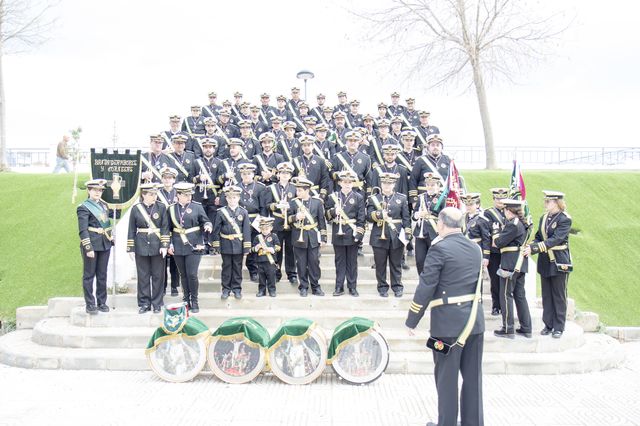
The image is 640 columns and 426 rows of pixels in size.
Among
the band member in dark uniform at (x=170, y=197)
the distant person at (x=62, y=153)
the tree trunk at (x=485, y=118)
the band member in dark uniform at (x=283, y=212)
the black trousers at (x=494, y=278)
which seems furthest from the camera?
the tree trunk at (x=485, y=118)

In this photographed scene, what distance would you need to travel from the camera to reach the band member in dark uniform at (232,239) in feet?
28.9

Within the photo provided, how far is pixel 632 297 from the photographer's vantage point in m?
10.6

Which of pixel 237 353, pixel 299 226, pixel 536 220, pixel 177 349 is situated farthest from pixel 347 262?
pixel 536 220

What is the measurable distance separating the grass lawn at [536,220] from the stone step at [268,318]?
1927 millimetres

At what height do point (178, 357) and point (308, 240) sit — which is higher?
point (308, 240)

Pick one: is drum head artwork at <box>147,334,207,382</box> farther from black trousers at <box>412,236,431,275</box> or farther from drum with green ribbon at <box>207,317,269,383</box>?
black trousers at <box>412,236,431,275</box>

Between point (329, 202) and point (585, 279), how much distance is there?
5.33 metres

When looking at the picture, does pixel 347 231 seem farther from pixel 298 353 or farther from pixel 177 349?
pixel 177 349

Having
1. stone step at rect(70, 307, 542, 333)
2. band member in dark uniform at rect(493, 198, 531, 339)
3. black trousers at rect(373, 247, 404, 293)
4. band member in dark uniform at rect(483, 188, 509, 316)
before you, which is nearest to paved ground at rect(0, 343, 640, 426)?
band member in dark uniform at rect(493, 198, 531, 339)

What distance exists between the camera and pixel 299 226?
29.7 ft

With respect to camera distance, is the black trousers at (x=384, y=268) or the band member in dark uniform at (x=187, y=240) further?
the black trousers at (x=384, y=268)

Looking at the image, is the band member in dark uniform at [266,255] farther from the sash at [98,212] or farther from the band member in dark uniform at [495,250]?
the band member in dark uniform at [495,250]

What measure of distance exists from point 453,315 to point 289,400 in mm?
2255

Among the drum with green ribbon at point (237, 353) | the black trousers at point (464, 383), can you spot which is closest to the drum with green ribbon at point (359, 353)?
the drum with green ribbon at point (237, 353)
